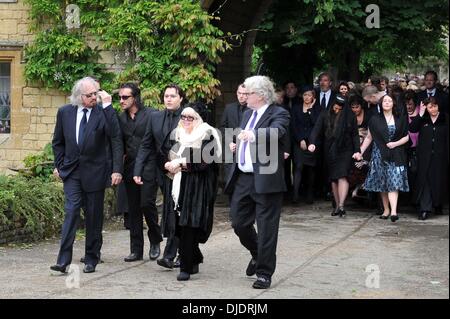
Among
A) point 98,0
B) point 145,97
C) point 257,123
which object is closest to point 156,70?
point 145,97

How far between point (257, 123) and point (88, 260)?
228 centimetres

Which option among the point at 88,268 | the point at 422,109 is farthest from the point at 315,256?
the point at 422,109

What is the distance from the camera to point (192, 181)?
851 cm

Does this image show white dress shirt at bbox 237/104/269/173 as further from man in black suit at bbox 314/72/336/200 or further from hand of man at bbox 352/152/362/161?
man in black suit at bbox 314/72/336/200

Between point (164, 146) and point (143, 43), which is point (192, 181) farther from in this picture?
point (143, 43)

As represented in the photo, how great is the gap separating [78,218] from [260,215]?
197cm

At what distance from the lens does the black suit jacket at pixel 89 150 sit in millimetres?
8867

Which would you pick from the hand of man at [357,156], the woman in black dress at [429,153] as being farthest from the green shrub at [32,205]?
the woman in black dress at [429,153]

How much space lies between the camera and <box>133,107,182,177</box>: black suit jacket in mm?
8930

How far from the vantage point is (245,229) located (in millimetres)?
8281

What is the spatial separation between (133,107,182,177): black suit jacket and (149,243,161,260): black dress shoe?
1.01 m

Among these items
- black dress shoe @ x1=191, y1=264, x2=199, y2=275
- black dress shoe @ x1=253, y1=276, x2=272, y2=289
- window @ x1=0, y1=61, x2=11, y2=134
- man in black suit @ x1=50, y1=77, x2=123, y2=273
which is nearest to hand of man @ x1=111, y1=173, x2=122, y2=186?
man in black suit @ x1=50, y1=77, x2=123, y2=273

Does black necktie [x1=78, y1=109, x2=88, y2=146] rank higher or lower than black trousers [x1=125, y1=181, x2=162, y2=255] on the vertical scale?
higher
